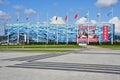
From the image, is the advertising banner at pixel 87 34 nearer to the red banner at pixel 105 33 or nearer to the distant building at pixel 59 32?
the distant building at pixel 59 32

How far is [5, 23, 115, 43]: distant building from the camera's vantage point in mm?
94000

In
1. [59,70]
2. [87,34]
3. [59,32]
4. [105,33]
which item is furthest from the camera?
A: [59,32]

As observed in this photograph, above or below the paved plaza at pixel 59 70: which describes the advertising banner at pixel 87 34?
above

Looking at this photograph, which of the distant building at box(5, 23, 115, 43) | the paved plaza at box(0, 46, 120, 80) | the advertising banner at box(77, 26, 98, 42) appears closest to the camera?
the paved plaza at box(0, 46, 120, 80)

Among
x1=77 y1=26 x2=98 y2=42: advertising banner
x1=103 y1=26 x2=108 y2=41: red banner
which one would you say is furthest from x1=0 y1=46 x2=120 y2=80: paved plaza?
x1=103 y1=26 x2=108 y2=41: red banner

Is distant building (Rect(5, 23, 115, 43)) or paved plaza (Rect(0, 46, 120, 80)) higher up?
distant building (Rect(5, 23, 115, 43))

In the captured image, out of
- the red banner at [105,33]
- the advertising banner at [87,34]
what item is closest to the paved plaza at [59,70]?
the advertising banner at [87,34]

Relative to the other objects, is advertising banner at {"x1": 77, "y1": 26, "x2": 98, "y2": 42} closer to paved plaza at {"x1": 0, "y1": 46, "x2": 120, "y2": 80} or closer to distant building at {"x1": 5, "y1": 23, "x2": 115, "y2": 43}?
distant building at {"x1": 5, "y1": 23, "x2": 115, "y2": 43}

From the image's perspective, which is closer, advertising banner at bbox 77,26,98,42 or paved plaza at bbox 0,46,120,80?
paved plaza at bbox 0,46,120,80

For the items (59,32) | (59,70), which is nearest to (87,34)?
(59,32)

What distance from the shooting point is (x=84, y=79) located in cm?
1151

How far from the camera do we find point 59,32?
97.9 m

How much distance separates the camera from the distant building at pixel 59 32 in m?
94.0

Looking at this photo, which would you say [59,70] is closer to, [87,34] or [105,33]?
[87,34]
